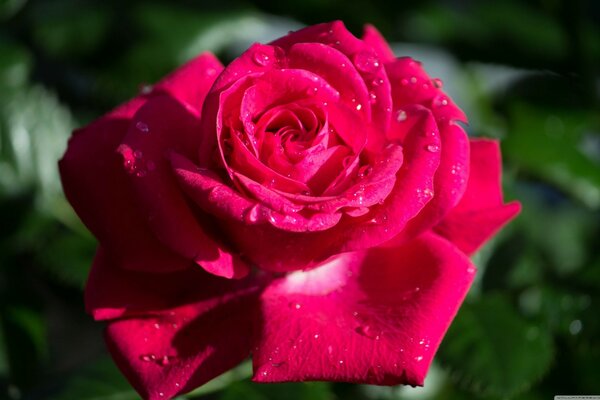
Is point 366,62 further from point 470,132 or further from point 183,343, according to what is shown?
point 470,132

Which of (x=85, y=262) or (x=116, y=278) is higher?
(x=116, y=278)

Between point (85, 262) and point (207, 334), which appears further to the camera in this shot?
point (85, 262)

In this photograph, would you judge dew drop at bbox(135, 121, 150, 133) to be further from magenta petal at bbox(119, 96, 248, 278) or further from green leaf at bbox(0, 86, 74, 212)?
green leaf at bbox(0, 86, 74, 212)

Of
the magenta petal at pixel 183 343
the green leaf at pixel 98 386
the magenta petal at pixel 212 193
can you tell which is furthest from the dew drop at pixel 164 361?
the green leaf at pixel 98 386

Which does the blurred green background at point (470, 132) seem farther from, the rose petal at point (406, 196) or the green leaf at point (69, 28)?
the rose petal at point (406, 196)

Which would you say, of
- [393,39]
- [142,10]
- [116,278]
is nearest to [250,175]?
[116,278]

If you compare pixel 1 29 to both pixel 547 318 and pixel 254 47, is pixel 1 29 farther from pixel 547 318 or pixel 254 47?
pixel 547 318

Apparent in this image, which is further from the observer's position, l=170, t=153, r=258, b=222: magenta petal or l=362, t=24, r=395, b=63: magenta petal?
l=362, t=24, r=395, b=63: magenta petal

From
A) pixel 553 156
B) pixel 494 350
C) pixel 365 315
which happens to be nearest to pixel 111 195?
pixel 365 315

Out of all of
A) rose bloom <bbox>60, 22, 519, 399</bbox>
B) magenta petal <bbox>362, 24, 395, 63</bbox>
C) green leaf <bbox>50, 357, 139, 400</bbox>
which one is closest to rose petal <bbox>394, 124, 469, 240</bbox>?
rose bloom <bbox>60, 22, 519, 399</bbox>
